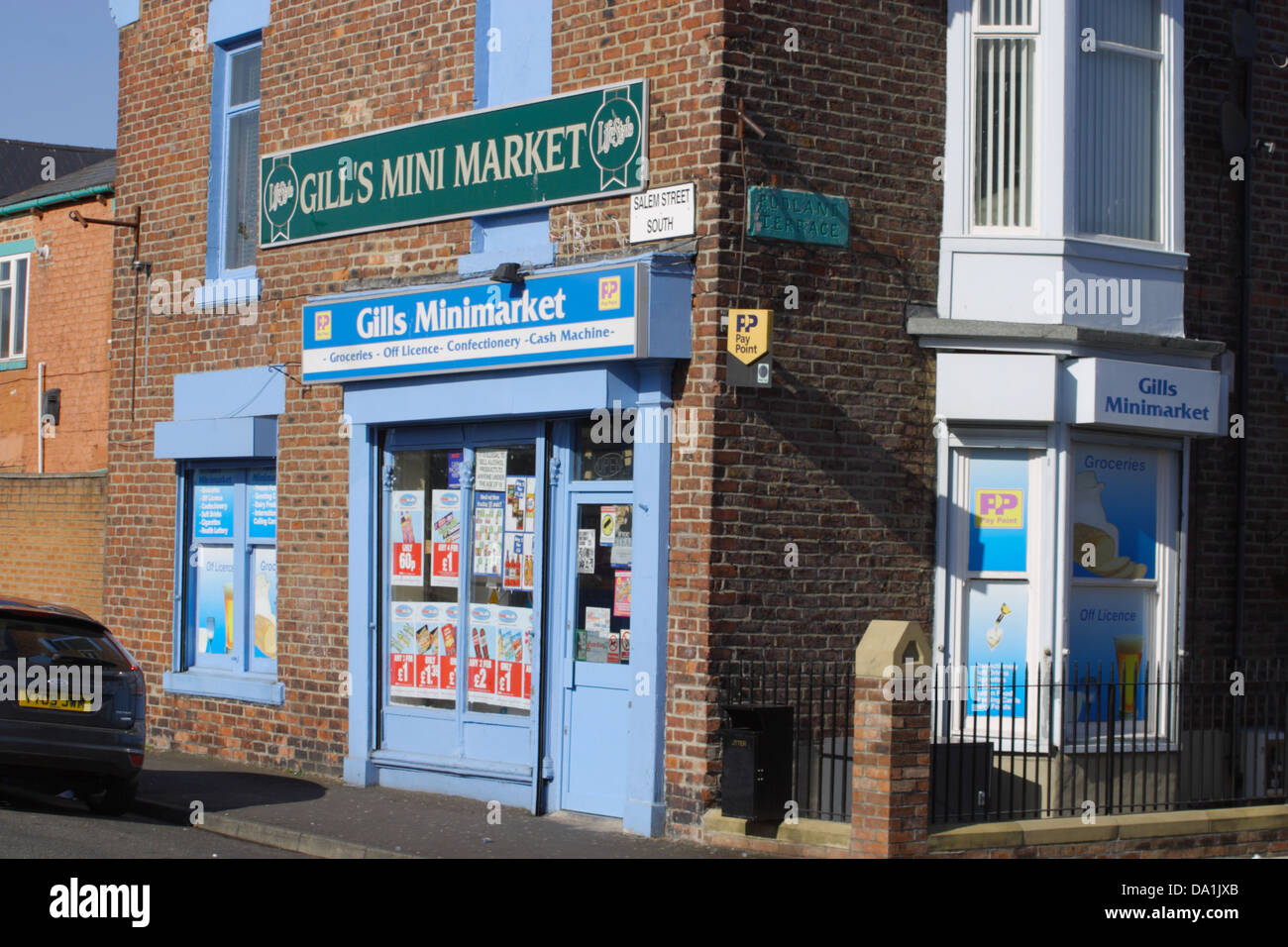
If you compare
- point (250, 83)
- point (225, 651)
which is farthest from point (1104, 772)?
point (250, 83)

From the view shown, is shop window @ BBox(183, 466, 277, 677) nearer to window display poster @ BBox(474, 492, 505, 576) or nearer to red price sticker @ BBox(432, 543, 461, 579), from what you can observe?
red price sticker @ BBox(432, 543, 461, 579)

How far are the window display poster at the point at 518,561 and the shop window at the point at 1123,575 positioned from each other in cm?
415

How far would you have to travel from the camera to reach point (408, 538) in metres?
13.1

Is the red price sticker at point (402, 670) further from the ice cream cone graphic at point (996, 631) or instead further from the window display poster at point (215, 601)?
the ice cream cone graphic at point (996, 631)

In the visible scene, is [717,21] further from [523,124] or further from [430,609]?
[430,609]

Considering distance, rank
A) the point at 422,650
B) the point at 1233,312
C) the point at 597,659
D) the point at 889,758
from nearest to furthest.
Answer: the point at 889,758 → the point at 597,659 → the point at 1233,312 → the point at 422,650

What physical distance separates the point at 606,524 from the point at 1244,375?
5.52m

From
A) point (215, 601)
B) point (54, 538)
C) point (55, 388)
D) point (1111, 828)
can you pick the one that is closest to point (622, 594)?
point (1111, 828)

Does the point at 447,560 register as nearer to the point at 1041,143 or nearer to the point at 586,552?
the point at 586,552

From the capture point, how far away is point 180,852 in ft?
32.9

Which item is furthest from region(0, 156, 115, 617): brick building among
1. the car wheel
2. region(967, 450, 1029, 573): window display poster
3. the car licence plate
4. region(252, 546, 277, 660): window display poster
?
region(967, 450, 1029, 573): window display poster

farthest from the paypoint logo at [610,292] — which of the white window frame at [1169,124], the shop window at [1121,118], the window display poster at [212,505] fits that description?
the window display poster at [212,505]

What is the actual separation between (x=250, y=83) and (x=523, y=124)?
4.10 meters

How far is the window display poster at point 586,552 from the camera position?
11.7 metres
